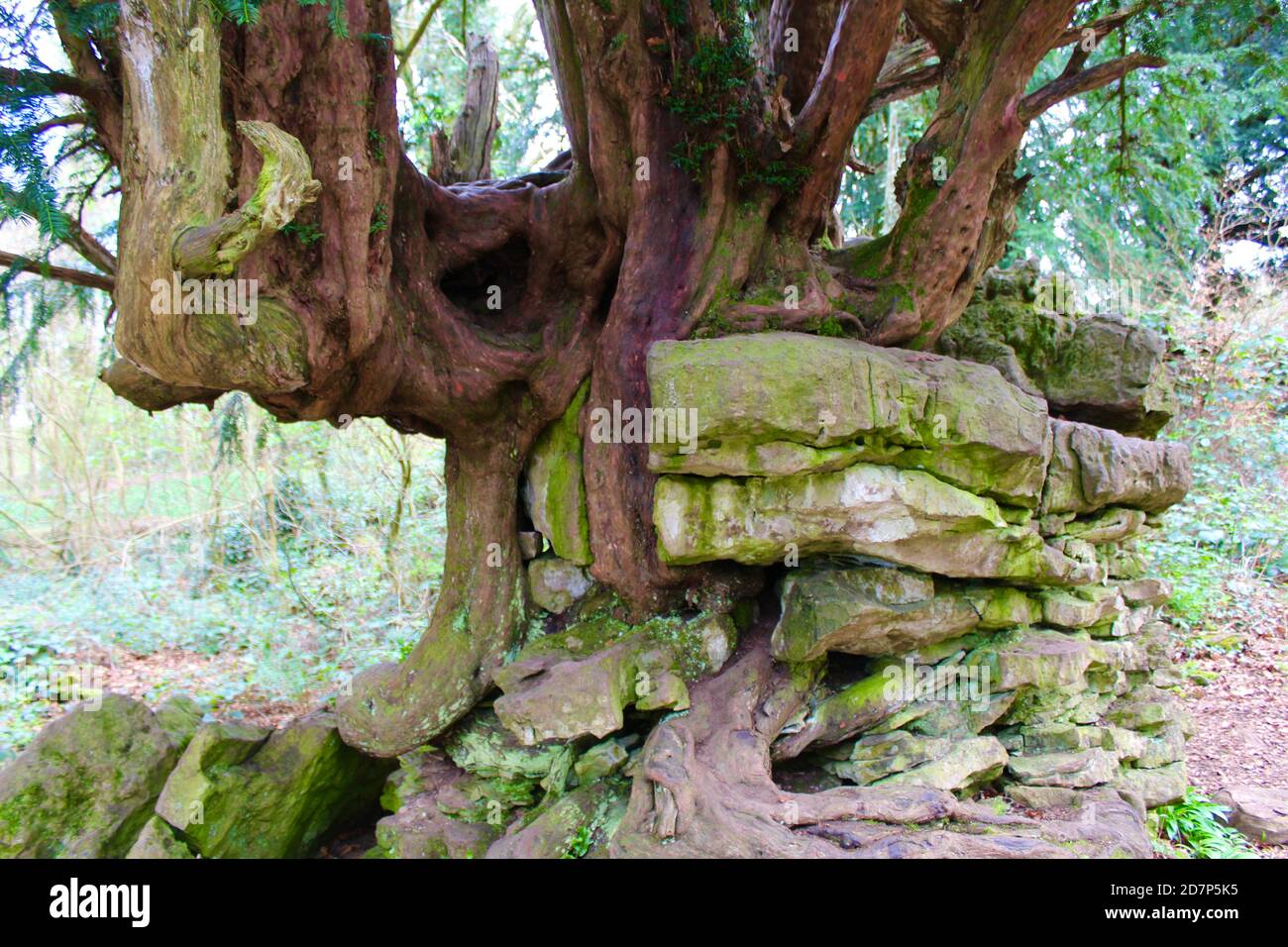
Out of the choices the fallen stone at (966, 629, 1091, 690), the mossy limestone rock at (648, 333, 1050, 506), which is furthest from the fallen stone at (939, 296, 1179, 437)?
the fallen stone at (966, 629, 1091, 690)

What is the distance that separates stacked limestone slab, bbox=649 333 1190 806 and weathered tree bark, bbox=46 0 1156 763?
0.55 meters

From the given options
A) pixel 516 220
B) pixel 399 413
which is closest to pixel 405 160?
pixel 516 220

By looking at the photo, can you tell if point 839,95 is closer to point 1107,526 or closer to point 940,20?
point 940,20

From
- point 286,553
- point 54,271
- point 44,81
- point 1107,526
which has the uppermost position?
point 44,81

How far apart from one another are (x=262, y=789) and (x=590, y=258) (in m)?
4.06

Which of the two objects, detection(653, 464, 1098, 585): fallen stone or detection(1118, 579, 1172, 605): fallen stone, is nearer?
Answer: detection(653, 464, 1098, 585): fallen stone

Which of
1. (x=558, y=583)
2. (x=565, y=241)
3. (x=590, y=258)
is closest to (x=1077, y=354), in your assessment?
(x=590, y=258)

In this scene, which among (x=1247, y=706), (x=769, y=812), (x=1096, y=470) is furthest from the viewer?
(x=1247, y=706)

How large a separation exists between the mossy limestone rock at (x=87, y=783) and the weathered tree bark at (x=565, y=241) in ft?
4.16

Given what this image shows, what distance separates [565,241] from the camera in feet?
17.1

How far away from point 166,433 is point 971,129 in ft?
35.4

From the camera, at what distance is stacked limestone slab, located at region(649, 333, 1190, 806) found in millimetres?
4035

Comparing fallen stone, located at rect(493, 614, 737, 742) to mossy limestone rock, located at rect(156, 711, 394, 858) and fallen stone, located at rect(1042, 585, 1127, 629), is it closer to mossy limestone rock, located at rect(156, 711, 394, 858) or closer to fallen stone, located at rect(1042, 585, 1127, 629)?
mossy limestone rock, located at rect(156, 711, 394, 858)

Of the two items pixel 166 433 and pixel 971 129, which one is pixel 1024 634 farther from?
pixel 166 433
